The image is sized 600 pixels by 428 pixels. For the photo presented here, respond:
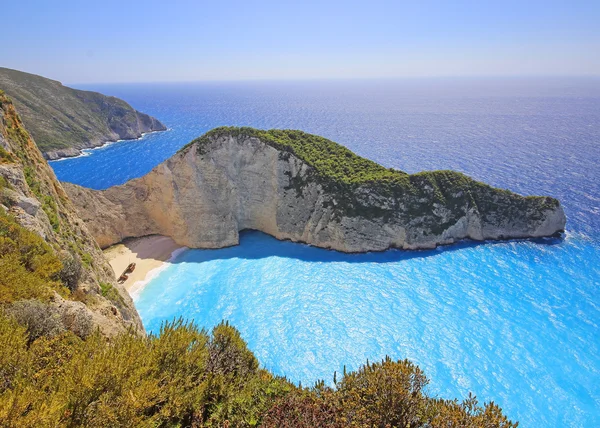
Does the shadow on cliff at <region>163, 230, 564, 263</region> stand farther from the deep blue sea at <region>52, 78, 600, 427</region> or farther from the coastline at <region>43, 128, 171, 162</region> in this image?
the coastline at <region>43, 128, 171, 162</region>

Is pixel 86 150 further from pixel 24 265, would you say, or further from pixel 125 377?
pixel 125 377

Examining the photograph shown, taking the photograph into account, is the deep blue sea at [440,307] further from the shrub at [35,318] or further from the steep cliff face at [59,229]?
the shrub at [35,318]

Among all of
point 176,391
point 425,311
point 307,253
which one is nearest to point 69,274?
point 176,391

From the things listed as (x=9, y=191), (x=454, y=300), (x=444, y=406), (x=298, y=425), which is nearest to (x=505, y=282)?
(x=454, y=300)

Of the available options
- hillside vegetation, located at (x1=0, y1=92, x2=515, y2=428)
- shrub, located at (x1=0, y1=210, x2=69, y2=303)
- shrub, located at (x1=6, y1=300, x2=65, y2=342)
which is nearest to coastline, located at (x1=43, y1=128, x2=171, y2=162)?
hillside vegetation, located at (x1=0, y1=92, x2=515, y2=428)

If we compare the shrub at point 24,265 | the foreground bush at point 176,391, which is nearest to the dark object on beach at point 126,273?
the shrub at point 24,265
